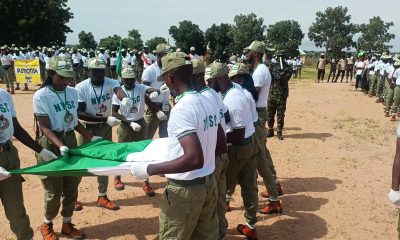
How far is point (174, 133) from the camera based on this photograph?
2.92 metres

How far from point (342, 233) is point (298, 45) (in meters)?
38.8

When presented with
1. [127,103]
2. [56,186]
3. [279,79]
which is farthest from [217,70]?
[279,79]

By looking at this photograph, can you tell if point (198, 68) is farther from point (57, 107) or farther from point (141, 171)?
point (141, 171)

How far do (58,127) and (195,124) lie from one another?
2446 millimetres

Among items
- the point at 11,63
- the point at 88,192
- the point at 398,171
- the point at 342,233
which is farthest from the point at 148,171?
the point at 11,63

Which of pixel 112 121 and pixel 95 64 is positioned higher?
pixel 95 64

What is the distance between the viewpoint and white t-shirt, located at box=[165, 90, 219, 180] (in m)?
2.88

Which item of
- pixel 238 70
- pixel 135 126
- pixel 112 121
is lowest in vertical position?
pixel 135 126

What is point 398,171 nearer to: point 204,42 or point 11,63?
point 11,63

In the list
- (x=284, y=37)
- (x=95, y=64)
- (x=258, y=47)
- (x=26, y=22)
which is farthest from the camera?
(x=284, y=37)

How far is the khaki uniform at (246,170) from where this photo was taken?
4.76 m

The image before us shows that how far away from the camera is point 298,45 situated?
4175 cm

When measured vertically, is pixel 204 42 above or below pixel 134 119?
above

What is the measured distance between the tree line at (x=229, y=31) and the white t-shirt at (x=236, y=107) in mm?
26002
